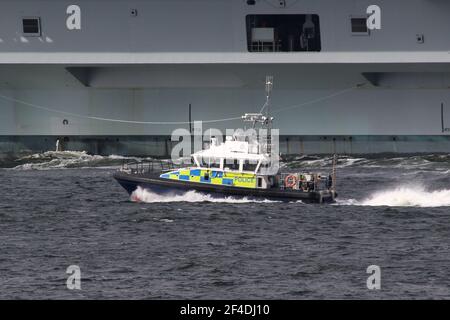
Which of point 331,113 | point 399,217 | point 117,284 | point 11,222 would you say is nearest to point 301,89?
point 331,113

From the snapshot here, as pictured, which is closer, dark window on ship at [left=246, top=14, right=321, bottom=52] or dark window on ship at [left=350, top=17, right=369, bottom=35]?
dark window on ship at [left=350, top=17, right=369, bottom=35]

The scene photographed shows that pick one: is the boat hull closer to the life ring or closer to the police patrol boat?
the police patrol boat

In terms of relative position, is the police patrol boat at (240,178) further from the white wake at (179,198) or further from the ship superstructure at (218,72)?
the ship superstructure at (218,72)

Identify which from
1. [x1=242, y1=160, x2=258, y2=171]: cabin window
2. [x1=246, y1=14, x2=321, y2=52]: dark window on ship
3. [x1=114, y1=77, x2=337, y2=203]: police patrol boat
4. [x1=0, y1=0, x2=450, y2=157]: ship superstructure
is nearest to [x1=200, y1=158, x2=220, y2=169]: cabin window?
[x1=114, y1=77, x2=337, y2=203]: police patrol boat

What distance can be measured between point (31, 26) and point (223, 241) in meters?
22.9

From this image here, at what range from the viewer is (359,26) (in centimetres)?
5094

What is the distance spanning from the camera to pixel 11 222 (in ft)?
117

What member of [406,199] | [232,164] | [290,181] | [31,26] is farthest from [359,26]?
[31,26]

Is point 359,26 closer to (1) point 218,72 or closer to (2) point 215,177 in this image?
(1) point 218,72

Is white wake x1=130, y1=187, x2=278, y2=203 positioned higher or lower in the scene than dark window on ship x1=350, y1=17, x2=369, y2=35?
lower

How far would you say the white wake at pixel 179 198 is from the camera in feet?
130

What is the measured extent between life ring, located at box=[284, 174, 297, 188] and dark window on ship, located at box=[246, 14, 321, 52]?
1244 centimetres

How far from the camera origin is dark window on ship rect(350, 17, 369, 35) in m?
50.9
